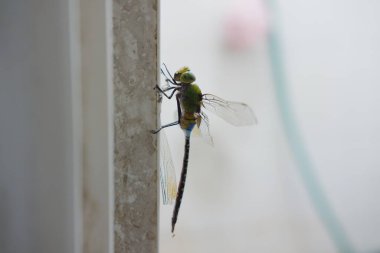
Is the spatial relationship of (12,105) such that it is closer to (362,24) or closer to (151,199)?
(151,199)

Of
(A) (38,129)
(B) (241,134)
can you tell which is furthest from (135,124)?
(B) (241,134)

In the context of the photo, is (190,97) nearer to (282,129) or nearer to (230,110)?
(230,110)

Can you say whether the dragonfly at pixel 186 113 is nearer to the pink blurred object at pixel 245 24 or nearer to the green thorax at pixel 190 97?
the green thorax at pixel 190 97

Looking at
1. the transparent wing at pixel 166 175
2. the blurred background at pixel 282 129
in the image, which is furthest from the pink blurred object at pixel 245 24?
the transparent wing at pixel 166 175

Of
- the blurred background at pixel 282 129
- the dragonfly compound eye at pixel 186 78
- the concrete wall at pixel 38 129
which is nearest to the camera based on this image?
the concrete wall at pixel 38 129

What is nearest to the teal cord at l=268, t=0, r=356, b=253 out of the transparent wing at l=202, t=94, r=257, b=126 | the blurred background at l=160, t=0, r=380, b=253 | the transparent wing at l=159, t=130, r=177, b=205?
the blurred background at l=160, t=0, r=380, b=253

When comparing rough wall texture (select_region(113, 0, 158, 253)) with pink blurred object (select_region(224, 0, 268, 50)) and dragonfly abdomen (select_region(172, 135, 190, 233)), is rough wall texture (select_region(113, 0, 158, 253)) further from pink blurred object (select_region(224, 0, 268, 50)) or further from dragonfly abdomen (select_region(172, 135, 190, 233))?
pink blurred object (select_region(224, 0, 268, 50))
